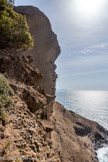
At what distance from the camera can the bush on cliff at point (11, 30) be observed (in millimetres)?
12727

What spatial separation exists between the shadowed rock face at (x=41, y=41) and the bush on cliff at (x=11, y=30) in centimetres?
1830

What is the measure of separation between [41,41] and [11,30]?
81.5ft

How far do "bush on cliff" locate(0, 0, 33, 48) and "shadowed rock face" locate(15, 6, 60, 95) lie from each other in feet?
60.0

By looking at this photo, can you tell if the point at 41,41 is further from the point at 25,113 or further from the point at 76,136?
the point at 76,136

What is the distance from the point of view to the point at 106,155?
36.9 m

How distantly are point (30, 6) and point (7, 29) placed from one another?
27206mm

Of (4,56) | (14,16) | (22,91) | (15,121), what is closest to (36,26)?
(14,16)

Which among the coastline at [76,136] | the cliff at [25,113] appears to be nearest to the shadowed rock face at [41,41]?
the cliff at [25,113]

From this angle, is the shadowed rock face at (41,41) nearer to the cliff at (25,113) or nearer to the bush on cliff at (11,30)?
the cliff at (25,113)

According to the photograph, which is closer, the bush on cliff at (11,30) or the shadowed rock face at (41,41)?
the bush on cliff at (11,30)

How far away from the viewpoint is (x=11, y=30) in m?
13.0

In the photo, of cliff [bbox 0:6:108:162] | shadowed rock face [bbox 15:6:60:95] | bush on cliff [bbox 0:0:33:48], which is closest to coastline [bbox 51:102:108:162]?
cliff [bbox 0:6:108:162]

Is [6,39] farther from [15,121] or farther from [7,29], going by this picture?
[15,121]

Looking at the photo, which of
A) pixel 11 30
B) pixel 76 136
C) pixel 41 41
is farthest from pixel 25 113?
pixel 76 136
